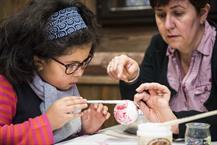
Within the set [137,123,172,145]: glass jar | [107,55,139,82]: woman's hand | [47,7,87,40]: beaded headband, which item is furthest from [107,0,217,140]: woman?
[137,123,172,145]: glass jar

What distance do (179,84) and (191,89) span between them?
0.24 ft

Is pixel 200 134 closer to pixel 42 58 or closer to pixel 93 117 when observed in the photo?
pixel 93 117

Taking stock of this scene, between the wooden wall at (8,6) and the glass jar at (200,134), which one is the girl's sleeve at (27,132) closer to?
the glass jar at (200,134)

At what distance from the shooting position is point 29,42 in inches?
57.2

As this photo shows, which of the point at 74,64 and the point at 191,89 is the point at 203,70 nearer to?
the point at 191,89

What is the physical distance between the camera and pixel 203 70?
165cm

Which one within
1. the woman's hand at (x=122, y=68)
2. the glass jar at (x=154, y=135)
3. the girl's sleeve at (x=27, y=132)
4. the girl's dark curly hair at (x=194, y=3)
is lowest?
the girl's sleeve at (x=27, y=132)

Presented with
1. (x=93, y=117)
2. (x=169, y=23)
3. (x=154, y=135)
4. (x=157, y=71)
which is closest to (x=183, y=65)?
(x=157, y=71)

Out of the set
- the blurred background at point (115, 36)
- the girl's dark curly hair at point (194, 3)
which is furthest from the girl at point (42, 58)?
the blurred background at point (115, 36)

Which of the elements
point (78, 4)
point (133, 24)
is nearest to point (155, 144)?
point (78, 4)

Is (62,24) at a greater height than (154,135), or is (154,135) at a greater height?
(62,24)

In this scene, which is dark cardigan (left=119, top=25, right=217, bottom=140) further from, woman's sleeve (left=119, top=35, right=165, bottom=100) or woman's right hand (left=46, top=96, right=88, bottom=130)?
woman's right hand (left=46, top=96, right=88, bottom=130)

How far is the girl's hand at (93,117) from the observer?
1.54 meters

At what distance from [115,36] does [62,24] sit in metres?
1.52
